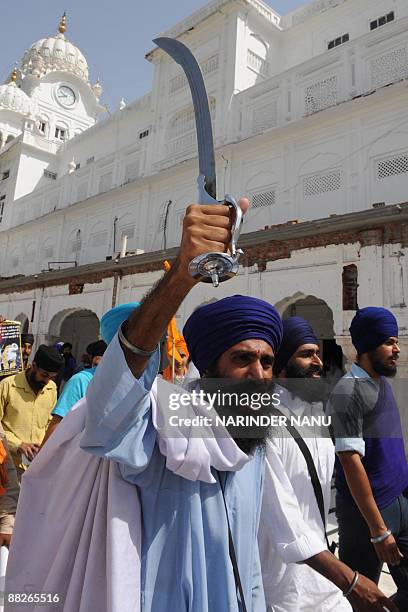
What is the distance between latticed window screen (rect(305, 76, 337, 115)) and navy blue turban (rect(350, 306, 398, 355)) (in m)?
10.6

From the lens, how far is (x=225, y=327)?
4.99ft

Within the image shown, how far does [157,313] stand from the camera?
101cm

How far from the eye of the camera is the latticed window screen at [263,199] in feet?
40.5

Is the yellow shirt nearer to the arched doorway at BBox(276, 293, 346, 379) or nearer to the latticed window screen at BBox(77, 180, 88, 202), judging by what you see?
the arched doorway at BBox(276, 293, 346, 379)

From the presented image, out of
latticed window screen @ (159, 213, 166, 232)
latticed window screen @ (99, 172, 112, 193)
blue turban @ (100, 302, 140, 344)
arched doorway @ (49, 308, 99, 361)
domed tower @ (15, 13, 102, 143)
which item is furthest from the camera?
domed tower @ (15, 13, 102, 143)

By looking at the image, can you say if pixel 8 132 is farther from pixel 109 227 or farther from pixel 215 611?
pixel 215 611

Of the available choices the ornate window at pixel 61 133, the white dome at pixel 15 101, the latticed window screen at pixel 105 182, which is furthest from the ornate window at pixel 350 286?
the white dome at pixel 15 101

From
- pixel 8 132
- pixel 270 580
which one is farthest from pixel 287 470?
pixel 8 132

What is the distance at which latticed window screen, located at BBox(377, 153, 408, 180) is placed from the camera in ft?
32.9

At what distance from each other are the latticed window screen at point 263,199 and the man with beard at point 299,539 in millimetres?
10975

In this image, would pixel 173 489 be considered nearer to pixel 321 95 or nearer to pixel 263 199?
pixel 263 199

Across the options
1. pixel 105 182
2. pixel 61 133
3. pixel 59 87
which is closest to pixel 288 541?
pixel 105 182

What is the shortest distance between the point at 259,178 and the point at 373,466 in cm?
1144

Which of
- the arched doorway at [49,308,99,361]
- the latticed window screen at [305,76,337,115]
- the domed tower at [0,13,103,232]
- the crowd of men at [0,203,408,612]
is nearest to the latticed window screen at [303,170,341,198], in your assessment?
the latticed window screen at [305,76,337,115]
